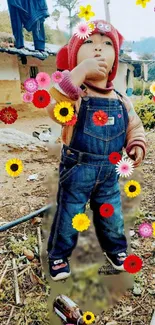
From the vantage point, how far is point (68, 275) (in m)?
1.48

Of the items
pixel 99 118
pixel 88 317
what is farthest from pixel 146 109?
pixel 88 317

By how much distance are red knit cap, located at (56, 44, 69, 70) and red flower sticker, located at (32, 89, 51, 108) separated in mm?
114

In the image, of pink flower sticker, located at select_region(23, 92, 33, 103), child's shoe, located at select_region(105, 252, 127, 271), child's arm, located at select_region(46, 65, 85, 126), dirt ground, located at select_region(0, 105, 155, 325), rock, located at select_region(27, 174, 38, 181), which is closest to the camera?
child's arm, located at select_region(46, 65, 85, 126)

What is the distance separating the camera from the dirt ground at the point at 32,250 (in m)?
1.42

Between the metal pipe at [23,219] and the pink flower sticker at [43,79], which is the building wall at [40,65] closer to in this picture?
the pink flower sticker at [43,79]

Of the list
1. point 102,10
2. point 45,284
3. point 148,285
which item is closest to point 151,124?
point 102,10

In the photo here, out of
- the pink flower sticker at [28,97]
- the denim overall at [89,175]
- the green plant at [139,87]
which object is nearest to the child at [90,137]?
the denim overall at [89,175]

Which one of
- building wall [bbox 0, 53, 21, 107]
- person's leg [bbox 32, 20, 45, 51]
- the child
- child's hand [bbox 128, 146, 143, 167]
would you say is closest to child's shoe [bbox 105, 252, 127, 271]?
the child

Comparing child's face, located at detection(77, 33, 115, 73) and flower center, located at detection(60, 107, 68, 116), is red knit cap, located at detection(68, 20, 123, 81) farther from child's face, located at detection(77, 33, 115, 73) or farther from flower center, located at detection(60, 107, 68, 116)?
flower center, located at detection(60, 107, 68, 116)

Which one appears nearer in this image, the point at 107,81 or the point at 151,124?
the point at 107,81

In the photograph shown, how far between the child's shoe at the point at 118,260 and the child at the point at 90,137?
124mm

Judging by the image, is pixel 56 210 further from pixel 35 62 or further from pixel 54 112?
pixel 35 62

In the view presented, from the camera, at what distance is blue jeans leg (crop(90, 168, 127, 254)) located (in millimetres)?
1397

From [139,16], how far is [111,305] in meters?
1.18
